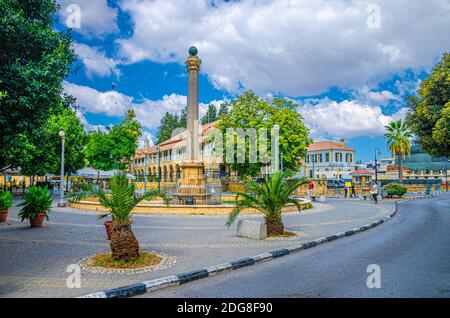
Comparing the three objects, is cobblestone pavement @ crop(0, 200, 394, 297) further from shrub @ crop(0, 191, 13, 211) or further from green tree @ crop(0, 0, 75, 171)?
green tree @ crop(0, 0, 75, 171)

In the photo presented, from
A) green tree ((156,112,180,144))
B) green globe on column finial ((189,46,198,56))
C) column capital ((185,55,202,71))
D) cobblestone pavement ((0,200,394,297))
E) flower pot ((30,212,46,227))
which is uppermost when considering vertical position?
green tree ((156,112,180,144))

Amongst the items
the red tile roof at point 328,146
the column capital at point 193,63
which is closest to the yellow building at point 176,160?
the column capital at point 193,63

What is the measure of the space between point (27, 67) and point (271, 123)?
2867 cm

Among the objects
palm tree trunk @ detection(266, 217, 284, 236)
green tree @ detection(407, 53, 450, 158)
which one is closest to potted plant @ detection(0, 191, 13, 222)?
palm tree trunk @ detection(266, 217, 284, 236)

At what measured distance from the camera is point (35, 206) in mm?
13055

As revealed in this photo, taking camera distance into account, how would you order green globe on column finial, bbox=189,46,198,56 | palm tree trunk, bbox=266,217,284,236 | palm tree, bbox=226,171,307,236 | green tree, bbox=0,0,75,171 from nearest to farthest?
green tree, bbox=0,0,75,171
palm tree, bbox=226,171,307,236
palm tree trunk, bbox=266,217,284,236
green globe on column finial, bbox=189,46,198,56

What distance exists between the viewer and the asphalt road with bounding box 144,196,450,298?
18.7 ft

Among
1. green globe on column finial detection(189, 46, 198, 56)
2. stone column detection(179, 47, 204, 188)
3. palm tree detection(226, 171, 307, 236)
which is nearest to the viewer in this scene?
palm tree detection(226, 171, 307, 236)

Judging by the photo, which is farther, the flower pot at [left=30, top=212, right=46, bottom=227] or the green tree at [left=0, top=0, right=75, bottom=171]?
the flower pot at [left=30, top=212, right=46, bottom=227]

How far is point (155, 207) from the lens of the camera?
18375 millimetres

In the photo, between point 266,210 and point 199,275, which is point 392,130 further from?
point 199,275

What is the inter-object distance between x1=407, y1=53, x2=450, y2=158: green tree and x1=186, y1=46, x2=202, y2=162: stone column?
13274 millimetres
